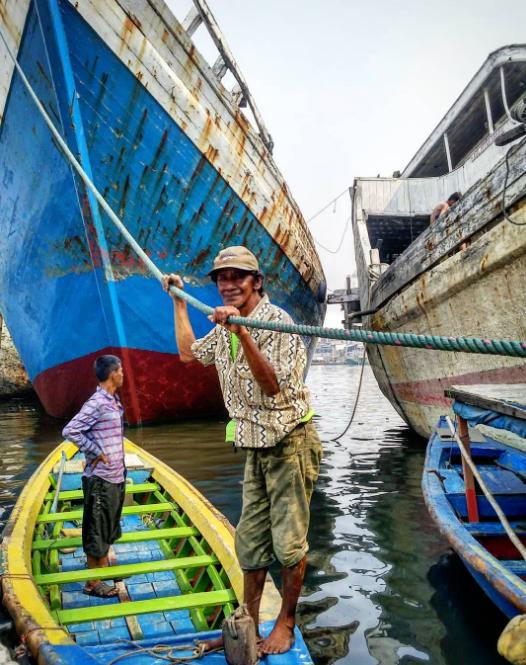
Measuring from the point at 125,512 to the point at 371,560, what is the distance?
203cm

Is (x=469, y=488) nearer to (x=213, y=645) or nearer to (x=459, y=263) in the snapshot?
(x=213, y=645)

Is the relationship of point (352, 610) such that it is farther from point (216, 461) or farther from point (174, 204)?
point (174, 204)

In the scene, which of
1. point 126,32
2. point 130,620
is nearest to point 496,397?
point 130,620

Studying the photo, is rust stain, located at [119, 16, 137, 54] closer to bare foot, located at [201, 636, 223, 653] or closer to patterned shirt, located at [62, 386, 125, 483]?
patterned shirt, located at [62, 386, 125, 483]

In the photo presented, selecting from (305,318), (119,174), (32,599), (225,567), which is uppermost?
(119,174)

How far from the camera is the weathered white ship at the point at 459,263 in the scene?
459cm

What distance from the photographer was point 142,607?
257cm

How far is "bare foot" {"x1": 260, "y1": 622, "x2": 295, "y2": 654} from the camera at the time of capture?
2.07 m

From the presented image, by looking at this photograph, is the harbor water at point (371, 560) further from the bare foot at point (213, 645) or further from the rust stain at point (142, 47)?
the rust stain at point (142, 47)

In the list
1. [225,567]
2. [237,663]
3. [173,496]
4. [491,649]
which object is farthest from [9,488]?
[491,649]

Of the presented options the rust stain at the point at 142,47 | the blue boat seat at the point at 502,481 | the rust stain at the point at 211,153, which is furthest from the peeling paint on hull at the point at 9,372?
the blue boat seat at the point at 502,481

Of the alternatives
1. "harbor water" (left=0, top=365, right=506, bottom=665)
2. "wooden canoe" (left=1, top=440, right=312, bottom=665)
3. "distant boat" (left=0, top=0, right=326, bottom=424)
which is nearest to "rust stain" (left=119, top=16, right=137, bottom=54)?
"distant boat" (left=0, top=0, right=326, bottom=424)

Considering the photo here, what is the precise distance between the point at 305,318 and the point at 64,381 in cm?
599

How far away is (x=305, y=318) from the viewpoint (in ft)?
41.9
